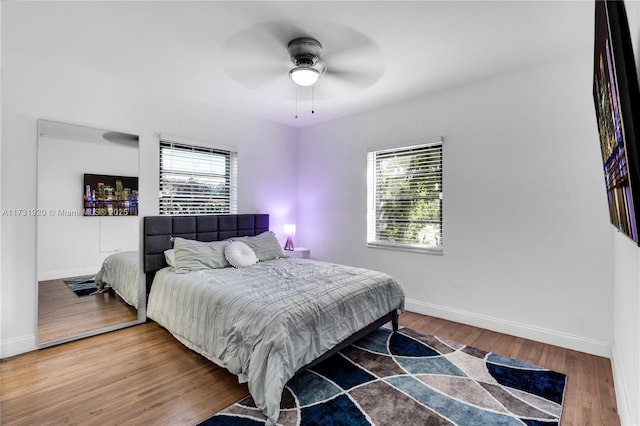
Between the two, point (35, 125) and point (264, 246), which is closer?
point (35, 125)

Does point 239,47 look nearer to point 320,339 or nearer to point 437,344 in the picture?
point 320,339

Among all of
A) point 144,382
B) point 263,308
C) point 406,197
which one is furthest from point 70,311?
point 406,197

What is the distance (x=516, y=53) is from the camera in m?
2.73

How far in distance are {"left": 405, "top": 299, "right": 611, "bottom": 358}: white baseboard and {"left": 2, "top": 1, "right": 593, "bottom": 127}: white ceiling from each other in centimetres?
261

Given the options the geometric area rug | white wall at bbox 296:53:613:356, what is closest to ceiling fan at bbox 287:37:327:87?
white wall at bbox 296:53:613:356

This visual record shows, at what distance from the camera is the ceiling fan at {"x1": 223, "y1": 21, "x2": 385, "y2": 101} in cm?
239

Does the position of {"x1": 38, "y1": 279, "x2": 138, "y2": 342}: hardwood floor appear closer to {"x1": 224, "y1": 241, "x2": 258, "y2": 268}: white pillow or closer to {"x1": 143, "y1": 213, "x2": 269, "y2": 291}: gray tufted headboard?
{"x1": 143, "y1": 213, "x2": 269, "y2": 291}: gray tufted headboard

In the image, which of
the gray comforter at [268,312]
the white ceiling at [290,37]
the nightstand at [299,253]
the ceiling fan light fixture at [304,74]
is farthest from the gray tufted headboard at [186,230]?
the ceiling fan light fixture at [304,74]

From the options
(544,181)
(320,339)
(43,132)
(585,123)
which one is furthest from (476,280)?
(43,132)

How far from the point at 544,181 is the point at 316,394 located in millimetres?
2863

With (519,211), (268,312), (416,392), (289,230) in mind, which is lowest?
(416,392)

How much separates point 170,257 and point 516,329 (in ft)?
12.5

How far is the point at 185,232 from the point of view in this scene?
3713 mm

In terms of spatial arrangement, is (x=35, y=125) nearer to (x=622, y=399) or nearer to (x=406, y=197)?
(x=406, y=197)
